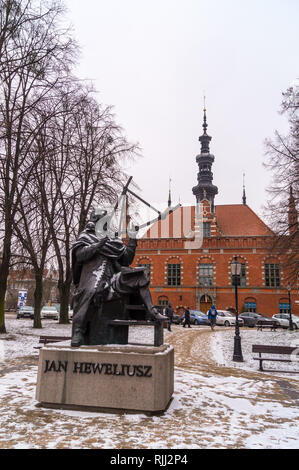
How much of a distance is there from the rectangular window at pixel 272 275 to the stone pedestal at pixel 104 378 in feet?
116

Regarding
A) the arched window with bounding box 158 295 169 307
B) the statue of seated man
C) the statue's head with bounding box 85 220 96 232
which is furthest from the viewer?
the arched window with bounding box 158 295 169 307

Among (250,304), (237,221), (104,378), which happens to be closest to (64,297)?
(104,378)

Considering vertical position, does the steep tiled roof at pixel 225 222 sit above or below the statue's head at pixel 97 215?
above

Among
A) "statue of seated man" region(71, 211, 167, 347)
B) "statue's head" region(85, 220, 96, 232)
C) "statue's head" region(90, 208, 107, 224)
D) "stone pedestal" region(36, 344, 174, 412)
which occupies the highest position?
"statue's head" region(90, 208, 107, 224)

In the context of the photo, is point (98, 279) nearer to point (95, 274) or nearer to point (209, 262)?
point (95, 274)

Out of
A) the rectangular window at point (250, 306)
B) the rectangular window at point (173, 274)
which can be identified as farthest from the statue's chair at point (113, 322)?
the rectangular window at point (173, 274)

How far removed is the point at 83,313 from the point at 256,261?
1397 inches

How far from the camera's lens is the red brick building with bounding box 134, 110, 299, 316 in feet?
125

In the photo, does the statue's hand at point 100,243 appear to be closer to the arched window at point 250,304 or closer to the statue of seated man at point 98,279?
the statue of seated man at point 98,279

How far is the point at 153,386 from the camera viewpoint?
511cm

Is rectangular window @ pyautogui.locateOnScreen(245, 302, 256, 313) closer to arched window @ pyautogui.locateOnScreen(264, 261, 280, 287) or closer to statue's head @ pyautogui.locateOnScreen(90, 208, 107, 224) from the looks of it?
arched window @ pyautogui.locateOnScreen(264, 261, 280, 287)

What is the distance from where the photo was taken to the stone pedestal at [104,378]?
16.9 feet

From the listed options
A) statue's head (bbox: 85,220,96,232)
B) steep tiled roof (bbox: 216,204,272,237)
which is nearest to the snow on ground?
statue's head (bbox: 85,220,96,232)
